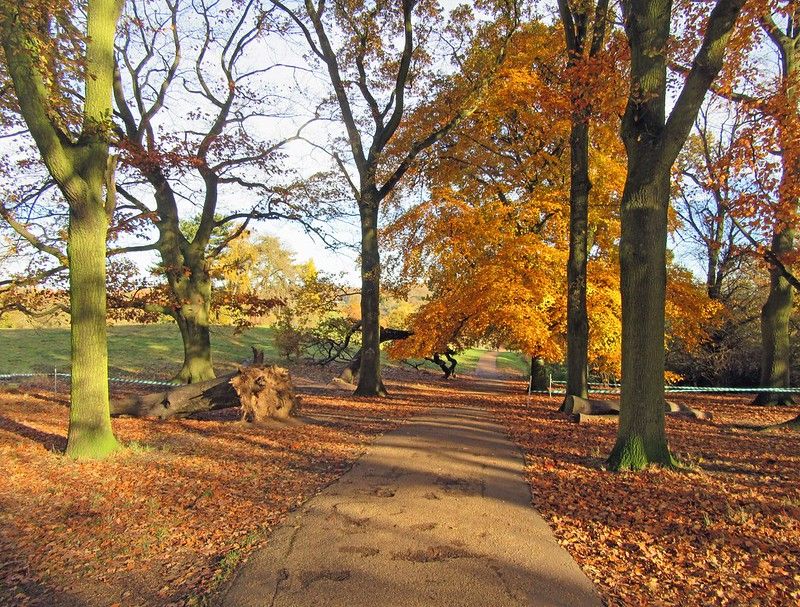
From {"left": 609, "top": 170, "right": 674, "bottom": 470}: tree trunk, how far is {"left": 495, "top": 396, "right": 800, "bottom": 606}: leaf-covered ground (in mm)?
387

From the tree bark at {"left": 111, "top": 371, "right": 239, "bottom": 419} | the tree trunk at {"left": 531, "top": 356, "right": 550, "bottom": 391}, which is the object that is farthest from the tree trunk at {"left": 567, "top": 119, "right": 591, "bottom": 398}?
the tree bark at {"left": 111, "top": 371, "right": 239, "bottom": 419}

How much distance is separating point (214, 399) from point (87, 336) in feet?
13.4

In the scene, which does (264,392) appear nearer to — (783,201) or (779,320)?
(783,201)

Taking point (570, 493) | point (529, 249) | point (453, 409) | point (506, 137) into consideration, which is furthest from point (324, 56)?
point (570, 493)

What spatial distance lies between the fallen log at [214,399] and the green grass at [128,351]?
649 centimetres

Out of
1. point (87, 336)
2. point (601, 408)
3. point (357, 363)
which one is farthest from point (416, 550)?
point (357, 363)

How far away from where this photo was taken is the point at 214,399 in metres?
11.3

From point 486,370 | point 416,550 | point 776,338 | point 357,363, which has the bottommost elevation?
point 486,370

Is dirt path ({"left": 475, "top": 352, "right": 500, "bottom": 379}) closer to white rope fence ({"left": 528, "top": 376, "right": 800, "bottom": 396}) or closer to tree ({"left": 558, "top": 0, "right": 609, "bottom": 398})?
white rope fence ({"left": 528, "top": 376, "right": 800, "bottom": 396})

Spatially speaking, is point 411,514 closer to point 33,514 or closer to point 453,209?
point 33,514

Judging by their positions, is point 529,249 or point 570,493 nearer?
point 570,493

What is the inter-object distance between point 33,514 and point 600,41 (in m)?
13.6

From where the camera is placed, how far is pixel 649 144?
717 cm

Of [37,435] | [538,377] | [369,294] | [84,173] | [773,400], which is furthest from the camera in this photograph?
[538,377]
